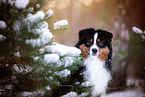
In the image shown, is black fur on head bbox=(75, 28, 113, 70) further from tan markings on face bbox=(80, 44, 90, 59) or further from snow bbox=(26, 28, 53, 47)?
snow bbox=(26, 28, 53, 47)

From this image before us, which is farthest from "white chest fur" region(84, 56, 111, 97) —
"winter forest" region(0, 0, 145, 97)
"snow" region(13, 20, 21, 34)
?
"snow" region(13, 20, 21, 34)

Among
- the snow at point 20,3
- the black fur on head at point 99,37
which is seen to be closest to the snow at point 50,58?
the snow at point 20,3

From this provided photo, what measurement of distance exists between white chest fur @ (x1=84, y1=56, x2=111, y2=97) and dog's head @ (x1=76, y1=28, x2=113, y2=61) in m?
0.11

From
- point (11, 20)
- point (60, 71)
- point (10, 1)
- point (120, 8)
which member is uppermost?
point (120, 8)

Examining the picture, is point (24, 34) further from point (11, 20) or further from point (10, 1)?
point (10, 1)

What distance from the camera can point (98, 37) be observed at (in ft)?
8.12

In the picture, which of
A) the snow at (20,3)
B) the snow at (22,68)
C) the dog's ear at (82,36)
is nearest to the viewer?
the snow at (20,3)

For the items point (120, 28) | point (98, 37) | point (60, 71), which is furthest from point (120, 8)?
point (60, 71)

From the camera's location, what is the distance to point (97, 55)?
234 cm

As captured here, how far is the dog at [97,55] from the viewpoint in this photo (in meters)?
2.33

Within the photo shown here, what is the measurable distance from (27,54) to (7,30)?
27 centimetres

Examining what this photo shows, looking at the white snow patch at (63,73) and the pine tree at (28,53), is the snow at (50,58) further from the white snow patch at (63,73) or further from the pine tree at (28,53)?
the white snow patch at (63,73)

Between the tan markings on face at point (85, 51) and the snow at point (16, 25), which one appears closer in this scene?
the snow at point (16, 25)

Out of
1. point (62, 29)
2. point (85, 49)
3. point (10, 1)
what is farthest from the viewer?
point (85, 49)
